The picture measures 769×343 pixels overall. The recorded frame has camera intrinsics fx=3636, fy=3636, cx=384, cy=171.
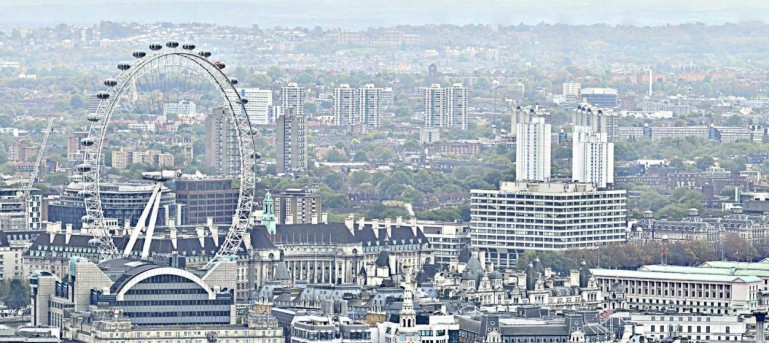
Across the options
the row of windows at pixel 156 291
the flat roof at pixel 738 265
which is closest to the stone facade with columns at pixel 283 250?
the flat roof at pixel 738 265

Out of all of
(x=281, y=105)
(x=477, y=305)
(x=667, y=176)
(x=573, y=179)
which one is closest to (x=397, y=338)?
(x=477, y=305)

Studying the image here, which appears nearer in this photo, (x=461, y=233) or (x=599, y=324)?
(x=599, y=324)

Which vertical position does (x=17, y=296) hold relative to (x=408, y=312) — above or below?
below

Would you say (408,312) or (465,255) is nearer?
(408,312)

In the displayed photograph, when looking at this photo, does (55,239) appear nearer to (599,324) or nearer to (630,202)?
(599,324)

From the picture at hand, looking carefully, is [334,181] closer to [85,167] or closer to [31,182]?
[31,182]

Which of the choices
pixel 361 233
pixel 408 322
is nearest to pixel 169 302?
pixel 408 322

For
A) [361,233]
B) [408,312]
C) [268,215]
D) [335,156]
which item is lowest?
[408,312]
